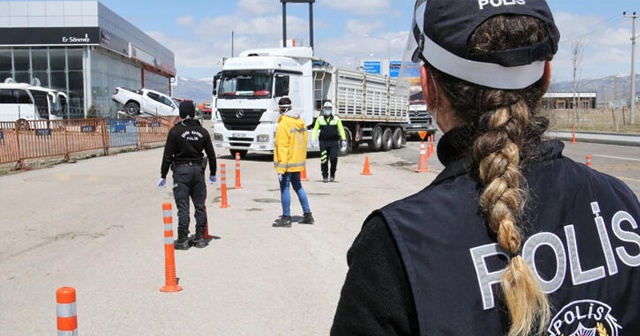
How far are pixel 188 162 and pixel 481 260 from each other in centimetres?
694

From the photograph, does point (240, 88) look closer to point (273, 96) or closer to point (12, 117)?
point (273, 96)

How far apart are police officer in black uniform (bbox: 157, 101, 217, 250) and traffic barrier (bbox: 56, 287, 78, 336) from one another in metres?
4.70

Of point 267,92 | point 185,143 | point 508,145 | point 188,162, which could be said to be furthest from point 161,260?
point 267,92

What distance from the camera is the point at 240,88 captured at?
19.5m

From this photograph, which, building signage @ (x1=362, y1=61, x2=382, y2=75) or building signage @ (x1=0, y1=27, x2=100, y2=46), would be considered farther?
building signage @ (x1=362, y1=61, x2=382, y2=75)

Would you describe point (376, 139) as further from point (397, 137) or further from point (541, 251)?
point (541, 251)

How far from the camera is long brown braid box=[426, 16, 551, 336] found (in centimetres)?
121

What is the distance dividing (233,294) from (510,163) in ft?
15.1

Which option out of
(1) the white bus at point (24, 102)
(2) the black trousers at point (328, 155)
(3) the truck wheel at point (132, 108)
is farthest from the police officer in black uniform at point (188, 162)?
(3) the truck wheel at point (132, 108)

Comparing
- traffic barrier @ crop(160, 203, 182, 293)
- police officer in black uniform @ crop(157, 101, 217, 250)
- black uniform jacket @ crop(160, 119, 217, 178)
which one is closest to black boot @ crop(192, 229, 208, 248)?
police officer in black uniform @ crop(157, 101, 217, 250)

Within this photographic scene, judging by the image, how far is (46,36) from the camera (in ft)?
136

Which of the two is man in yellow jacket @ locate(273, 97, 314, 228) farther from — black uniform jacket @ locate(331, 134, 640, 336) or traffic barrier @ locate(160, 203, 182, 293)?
black uniform jacket @ locate(331, 134, 640, 336)

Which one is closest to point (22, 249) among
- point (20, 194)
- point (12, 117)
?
point (20, 194)

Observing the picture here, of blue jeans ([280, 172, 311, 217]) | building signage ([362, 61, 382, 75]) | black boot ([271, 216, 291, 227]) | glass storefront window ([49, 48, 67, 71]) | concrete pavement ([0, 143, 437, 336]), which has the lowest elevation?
concrete pavement ([0, 143, 437, 336])
